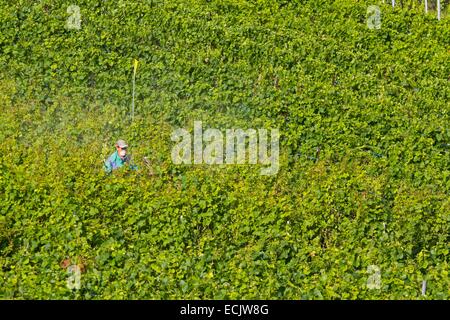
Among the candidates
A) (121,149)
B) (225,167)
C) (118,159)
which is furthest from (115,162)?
(225,167)

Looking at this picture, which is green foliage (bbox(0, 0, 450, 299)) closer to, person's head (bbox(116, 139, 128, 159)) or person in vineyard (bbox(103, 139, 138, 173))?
person in vineyard (bbox(103, 139, 138, 173))

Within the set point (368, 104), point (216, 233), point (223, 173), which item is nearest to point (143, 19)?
point (368, 104)

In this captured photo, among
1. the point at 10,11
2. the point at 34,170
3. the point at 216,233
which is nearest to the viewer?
the point at 216,233

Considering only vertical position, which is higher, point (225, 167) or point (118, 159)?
point (118, 159)

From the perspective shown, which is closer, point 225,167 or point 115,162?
point 115,162

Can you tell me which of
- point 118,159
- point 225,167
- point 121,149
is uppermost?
point 121,149

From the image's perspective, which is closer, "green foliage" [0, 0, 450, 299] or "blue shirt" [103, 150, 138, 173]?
"green foliage" [0, 0, 450, 299]

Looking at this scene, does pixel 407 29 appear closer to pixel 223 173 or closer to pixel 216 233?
pixel 223 173

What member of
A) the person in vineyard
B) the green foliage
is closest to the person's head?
the person in vineyard

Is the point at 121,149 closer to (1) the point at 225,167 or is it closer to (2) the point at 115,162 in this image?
(2) the point at 115,162
